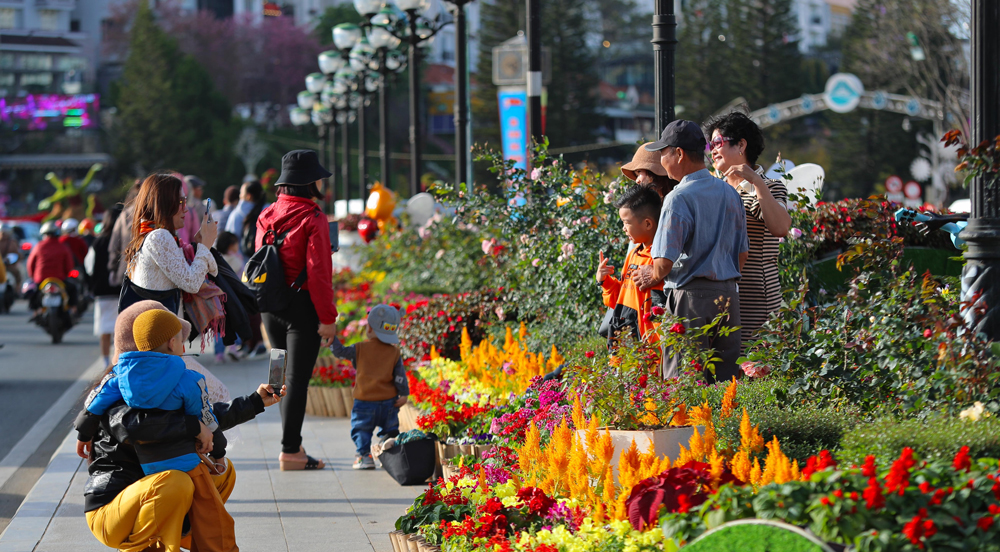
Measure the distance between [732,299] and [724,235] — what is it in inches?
12.3

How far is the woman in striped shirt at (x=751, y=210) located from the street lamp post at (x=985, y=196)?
3.21 ft

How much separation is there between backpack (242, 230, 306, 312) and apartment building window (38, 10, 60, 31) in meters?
85.7

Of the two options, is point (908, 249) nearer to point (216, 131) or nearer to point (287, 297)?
point (287, 297)

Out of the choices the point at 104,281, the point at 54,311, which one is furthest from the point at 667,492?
the point at 54,311

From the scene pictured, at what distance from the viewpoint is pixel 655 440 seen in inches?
158

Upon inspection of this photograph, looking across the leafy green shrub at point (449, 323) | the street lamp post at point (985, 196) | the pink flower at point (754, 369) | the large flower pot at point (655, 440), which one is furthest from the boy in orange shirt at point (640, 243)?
the leafy green shrub at point (449, 323)

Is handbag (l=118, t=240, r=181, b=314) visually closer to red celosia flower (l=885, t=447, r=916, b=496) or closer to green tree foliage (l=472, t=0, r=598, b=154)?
red celosia flower (l=885, t=447, r=916, b=496)

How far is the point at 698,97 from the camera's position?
59594 millimetres

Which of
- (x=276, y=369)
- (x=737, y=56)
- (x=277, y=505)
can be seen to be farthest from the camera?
(x=737, y=56)

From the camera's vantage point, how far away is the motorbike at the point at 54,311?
15.9 metres

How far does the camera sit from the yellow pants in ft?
13.4

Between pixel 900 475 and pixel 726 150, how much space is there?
2.81 m

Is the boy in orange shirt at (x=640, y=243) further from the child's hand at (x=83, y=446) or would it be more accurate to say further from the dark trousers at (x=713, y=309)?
the child's hand at (x=83, y=446)

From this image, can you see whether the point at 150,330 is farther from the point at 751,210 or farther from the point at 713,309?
the point at 751,210
